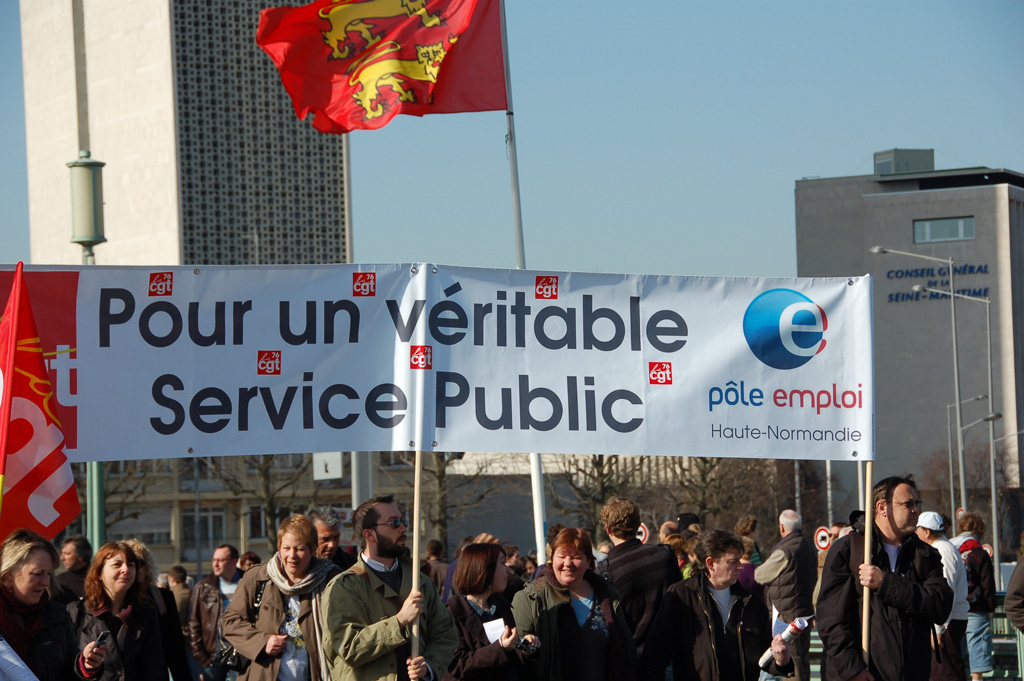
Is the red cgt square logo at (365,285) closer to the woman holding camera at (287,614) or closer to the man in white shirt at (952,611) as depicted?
the woman holding camera at (287,614)

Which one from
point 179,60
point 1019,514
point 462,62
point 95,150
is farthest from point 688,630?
point 95,150

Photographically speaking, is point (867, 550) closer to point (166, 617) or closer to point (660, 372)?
point (660, 372)

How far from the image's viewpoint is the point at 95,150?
9944 centimetres

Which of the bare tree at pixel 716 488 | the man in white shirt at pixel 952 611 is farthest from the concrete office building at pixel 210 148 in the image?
the man in white shirt at pixel 952 611

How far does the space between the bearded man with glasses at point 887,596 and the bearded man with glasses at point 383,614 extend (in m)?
2.03

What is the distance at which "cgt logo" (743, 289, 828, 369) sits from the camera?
7.83 metres

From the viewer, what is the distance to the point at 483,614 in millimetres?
7613

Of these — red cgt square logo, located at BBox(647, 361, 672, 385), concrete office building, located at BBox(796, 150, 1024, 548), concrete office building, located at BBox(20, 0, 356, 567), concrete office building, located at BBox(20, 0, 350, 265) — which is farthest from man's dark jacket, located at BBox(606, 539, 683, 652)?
concrete office building, located at BBox(796, 150, 1024, 548)

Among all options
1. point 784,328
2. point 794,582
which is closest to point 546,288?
point 784,328

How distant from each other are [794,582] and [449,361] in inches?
183

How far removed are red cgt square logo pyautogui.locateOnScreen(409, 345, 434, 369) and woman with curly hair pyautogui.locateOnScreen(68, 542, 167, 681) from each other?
193 cm

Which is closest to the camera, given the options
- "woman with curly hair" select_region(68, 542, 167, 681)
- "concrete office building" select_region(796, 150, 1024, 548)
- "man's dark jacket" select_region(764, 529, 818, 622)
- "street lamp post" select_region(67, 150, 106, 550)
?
"woman with curly hair" select_region(68, 542, 167, 681)

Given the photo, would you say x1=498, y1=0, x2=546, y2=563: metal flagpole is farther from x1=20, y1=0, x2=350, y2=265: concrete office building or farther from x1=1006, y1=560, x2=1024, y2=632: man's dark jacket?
x1=20, y1=0, x2=350, y2=265: concrete office building

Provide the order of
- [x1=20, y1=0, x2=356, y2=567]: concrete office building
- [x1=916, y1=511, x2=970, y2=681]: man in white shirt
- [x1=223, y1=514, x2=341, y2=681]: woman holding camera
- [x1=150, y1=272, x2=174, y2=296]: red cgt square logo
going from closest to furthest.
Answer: [x1=223, y1=514, x2=341, y2=681]: woman holding camera, [x1=150, y1=272, x2=174, y2=296]: red cgt square logo, [x1=916, y1=511, x2=970, y2=681]: man in white shirt, [x1=20, y1=0, x2=356, y2=567]: concrete office building
